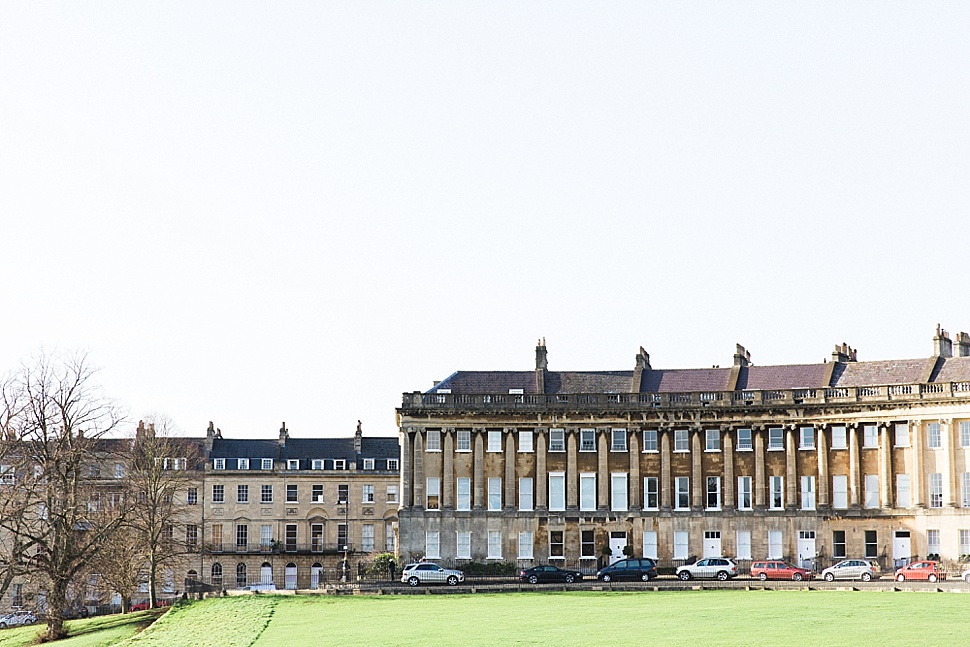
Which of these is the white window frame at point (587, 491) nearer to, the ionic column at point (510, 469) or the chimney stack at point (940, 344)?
the ionic column at point (510, 469)

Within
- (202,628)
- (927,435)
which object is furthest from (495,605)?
(927,435)

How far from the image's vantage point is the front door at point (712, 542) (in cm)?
8094

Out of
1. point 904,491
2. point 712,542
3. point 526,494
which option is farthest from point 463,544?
point 904,491

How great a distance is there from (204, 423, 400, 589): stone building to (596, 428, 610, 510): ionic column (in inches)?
1372

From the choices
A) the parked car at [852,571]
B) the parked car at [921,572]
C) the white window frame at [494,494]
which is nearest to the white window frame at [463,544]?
the white window frame at [494,494]

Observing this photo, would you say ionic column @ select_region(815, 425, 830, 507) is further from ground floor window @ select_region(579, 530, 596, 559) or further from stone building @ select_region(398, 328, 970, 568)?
ground floor window @ select_region(579, 530, 596, 559)

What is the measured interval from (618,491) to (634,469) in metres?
1.64

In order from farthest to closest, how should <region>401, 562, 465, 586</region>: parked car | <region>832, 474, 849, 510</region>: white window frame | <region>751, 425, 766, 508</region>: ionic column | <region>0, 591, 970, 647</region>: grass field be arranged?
1. <region>751, 425, 766, 508</region>: ionic column
2. <region>832, 474, 849, 510</region>: white window frame
3. <region>401, 562, 465, 586</region>: parked car
4. <region>0, 591, 970, 647</region>: grass field

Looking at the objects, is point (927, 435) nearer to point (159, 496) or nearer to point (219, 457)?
point (159, 496)

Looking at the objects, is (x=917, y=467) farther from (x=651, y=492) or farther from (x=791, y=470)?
(x=651, y=492)

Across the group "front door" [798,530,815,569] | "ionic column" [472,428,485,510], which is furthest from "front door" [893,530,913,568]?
"ionic column" [472,428,485,510]

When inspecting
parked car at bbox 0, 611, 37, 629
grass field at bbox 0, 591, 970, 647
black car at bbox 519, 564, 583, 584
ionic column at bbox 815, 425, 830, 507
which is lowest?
parked car at bbox 0, 611, 37, 629

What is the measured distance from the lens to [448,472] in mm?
82500

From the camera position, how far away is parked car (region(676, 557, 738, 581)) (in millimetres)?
68062
